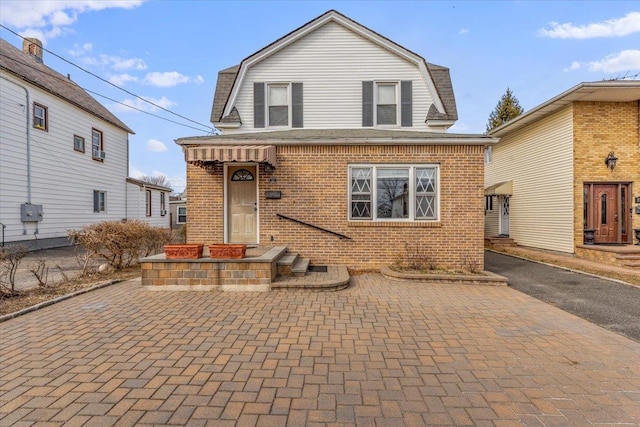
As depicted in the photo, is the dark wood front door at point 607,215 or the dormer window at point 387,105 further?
the dark wood front door at point 607,215

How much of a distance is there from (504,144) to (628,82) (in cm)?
662

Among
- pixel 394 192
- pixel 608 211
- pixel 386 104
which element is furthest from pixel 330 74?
pixel 608 211

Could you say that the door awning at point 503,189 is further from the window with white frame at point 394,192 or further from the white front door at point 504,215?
the window with white frame at point 394,192

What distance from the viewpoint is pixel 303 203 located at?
915 cm

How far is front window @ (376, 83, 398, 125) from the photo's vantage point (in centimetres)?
1141

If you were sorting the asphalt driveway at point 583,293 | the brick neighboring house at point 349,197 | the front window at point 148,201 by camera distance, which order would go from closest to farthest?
the asphalt driveway at point 583,293 < the brick neighboring house at point 349,197 < the front window at point 148,201

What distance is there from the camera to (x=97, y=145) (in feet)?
62.1

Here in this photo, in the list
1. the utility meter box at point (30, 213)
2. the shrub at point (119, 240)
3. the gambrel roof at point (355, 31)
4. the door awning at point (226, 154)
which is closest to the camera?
the door awning at point (226, 154)

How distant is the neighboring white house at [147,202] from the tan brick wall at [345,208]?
15574 mm

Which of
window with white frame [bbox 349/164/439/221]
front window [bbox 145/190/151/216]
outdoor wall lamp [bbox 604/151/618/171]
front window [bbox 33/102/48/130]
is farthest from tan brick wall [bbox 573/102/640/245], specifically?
front window [bbox 145/190/151/216]

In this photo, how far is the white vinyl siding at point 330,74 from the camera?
11.5 metres

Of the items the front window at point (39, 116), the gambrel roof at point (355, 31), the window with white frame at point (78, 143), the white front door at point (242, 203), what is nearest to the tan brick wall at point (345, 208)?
the white front door at point (242, 203)

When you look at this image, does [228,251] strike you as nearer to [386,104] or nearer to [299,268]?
[299,268]

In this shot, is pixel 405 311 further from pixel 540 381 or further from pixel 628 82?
pixel 628 82
